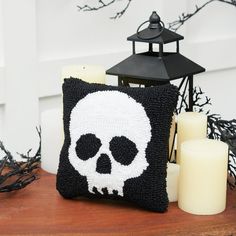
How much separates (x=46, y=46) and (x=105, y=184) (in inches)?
24.5

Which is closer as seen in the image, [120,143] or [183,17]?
[120,143]

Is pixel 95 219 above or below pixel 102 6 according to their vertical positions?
below

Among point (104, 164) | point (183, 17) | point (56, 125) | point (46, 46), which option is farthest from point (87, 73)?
point (183, 17)

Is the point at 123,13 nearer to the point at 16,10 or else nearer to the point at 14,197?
the point at 16,10

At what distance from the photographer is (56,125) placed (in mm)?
967

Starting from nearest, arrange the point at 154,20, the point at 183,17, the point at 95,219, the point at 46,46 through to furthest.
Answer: the point at 95,219, the point at 154,20, the point at 46,46, the point at 183,17

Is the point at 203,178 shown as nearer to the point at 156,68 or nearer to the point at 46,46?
the point at 156,68

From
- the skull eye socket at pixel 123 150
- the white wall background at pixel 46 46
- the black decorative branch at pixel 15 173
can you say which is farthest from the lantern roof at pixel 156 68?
the white wall background at pixel 46 46

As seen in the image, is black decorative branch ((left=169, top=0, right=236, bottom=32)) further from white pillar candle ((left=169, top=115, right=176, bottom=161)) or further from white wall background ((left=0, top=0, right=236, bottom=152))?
white pillar candle ((left=169, top=115, right=176, bottom=161))

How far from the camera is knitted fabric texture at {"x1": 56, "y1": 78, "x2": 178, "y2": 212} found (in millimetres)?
787

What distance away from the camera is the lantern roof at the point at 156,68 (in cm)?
85

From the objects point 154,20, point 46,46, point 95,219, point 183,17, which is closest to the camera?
point 95,219

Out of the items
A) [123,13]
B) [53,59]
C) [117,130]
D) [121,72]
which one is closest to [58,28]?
[53,59]

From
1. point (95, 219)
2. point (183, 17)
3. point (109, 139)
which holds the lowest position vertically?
point (95, 219)
